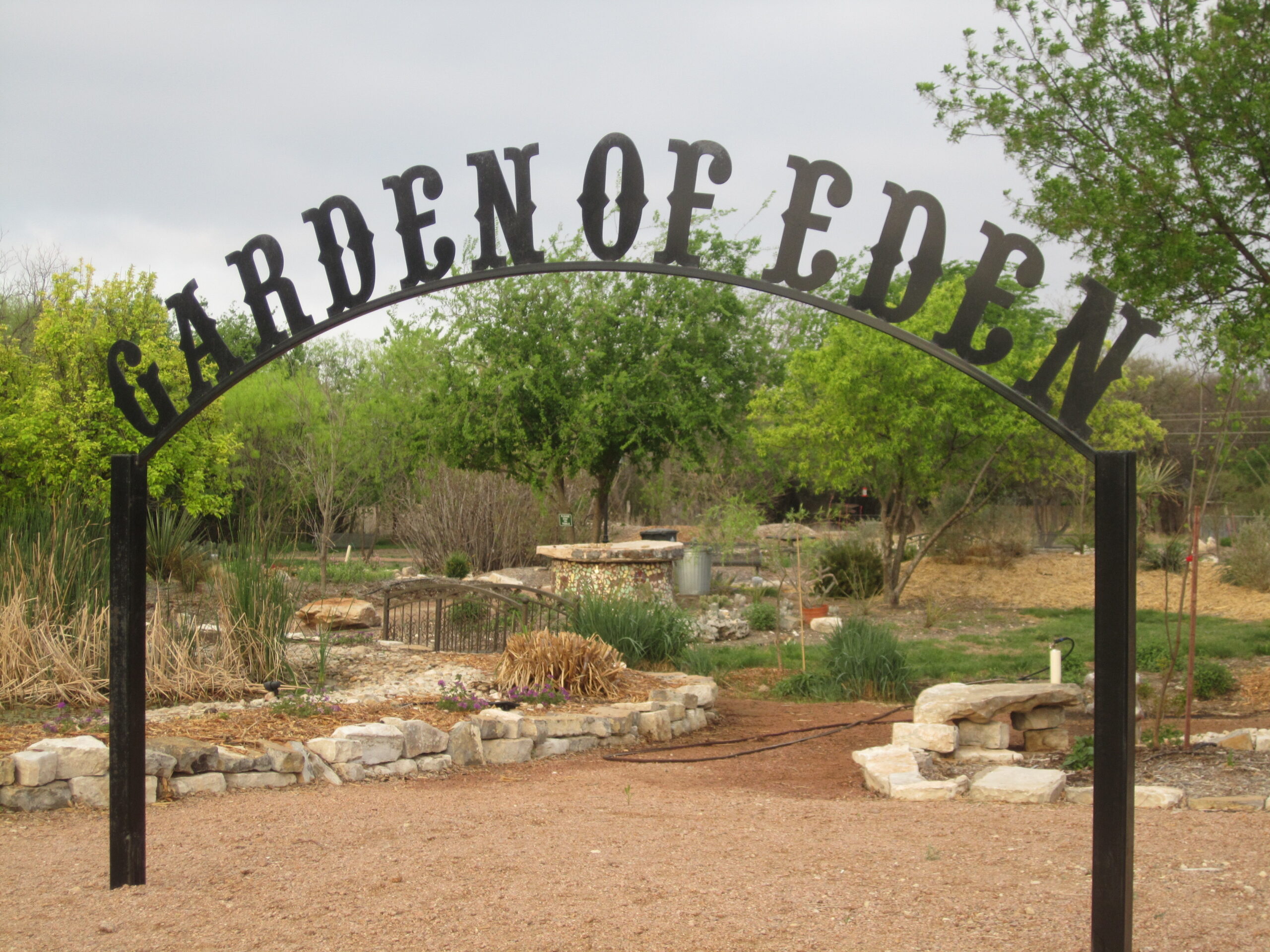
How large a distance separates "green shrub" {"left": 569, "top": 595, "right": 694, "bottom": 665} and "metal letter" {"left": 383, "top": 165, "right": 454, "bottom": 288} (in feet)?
Result: 19.8

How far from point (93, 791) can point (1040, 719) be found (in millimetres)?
5428

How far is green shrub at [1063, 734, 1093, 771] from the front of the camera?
19.2ft

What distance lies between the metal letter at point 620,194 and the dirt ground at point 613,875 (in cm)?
207

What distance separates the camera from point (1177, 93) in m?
8.32

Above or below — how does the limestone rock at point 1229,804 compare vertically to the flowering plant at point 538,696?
below

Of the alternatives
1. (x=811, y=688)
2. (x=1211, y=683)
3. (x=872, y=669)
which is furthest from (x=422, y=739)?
(x=1211, y=683)

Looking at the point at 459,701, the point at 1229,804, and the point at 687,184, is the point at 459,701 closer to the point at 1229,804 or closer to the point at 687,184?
the point at 1229,804

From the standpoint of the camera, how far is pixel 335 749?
562cm

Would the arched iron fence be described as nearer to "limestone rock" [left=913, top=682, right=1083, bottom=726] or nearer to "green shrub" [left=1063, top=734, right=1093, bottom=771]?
"limestone rock" [left=913, top=682, right=1083, bottom=726]

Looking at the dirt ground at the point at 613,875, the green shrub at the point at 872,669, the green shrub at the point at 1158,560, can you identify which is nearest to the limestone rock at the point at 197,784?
the dirt ground at the point at 613,875

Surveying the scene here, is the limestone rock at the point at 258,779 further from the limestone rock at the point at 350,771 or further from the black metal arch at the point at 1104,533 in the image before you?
the black metal arch at the point at 1104,533

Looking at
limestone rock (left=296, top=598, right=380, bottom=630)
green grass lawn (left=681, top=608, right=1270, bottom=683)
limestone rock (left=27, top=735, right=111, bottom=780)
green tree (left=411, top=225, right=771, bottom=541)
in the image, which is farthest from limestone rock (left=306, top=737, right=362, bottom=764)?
green tree (left=411, top=225, right=771, bottom=541)

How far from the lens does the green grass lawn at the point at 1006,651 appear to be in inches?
386

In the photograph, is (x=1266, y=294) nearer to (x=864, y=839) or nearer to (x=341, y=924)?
(x=864, y=839)
